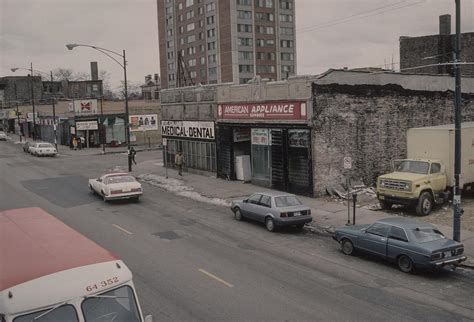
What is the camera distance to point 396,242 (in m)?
14.8

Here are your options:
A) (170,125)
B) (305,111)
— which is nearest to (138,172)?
(170,125)

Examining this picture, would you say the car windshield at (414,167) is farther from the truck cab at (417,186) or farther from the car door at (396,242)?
the car door at (396,242)

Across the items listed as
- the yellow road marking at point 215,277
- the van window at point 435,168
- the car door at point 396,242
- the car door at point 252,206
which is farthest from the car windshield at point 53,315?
the van window at point 435,168

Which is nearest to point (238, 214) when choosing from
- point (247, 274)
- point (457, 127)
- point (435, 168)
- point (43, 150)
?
point (247, 274)

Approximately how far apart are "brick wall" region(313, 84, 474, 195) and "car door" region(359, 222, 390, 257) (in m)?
10.4

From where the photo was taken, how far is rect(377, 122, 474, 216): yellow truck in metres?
21.7

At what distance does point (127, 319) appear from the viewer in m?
6.76

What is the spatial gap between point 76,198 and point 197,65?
96307 millimetres

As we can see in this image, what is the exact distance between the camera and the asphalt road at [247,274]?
37.6 ft

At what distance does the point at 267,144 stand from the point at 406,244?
609 inches

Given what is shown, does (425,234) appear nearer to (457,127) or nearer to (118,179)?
(457,127)

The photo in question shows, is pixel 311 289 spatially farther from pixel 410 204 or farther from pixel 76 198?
pixel 76 198

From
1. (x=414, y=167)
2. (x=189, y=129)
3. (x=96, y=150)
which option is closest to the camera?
(x=414, y=167)

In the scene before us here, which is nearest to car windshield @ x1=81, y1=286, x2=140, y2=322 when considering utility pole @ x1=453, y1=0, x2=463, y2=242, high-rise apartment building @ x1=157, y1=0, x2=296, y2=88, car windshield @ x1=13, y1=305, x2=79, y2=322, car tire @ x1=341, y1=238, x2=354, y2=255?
car windshield @ x1=13, y1=305, x2=79, y2=322
